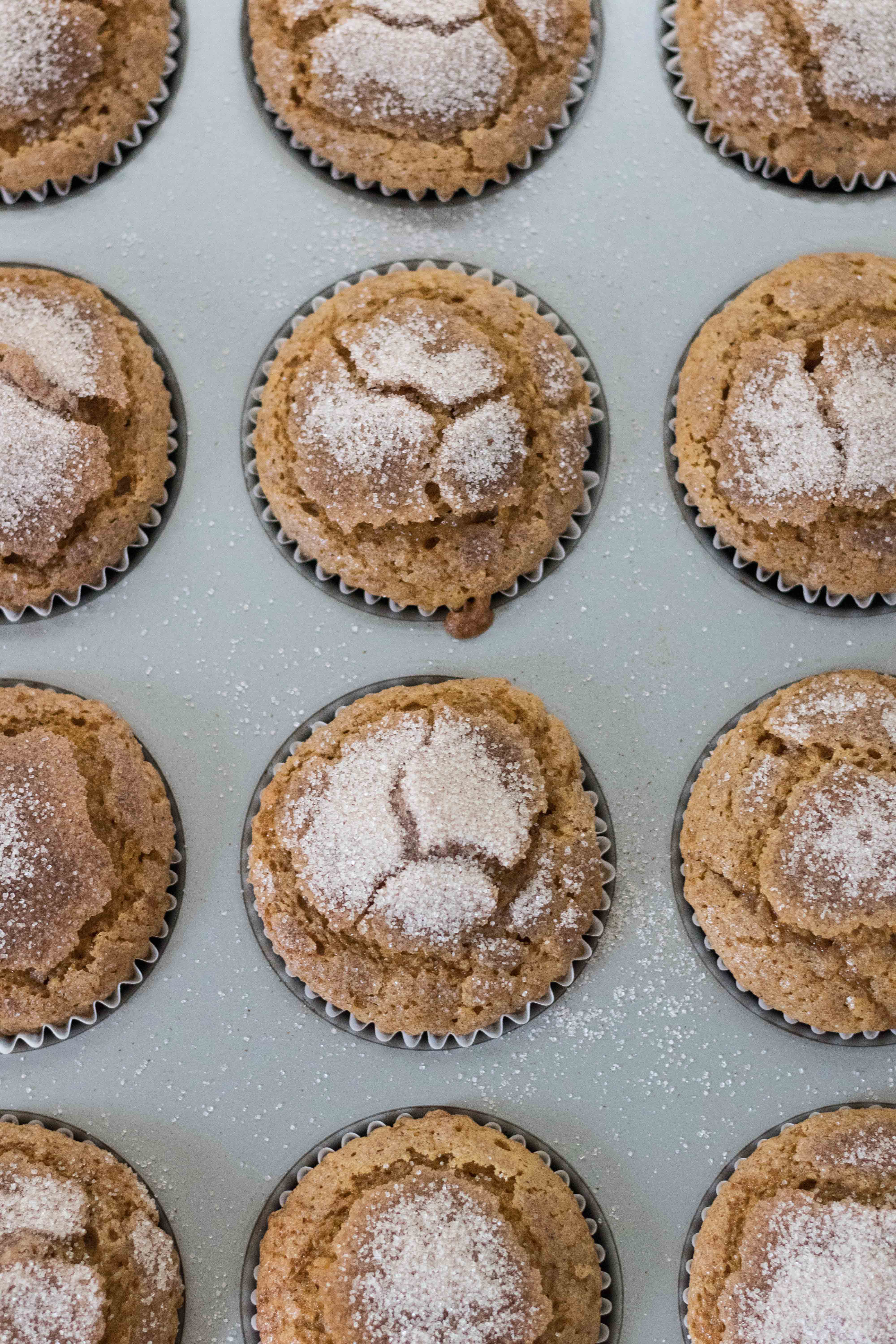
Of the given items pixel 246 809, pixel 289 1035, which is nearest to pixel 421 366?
pixel 246 809

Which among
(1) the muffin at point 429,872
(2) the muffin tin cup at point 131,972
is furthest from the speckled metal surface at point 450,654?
(1) the muffin at point 429,872

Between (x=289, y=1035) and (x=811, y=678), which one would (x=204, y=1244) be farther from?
(x=811, y=678)

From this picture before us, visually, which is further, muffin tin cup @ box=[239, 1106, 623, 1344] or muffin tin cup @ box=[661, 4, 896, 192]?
muffin tin cup @ box=[661, 4, 896, 192]

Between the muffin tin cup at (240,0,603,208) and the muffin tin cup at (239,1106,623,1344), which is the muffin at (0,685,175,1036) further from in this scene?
the muffin tin cup at (240,0,603,208)

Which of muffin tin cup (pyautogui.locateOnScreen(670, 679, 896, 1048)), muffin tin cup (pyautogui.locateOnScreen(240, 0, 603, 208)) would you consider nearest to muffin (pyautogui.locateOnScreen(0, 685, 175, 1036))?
muffin tin cup (pyautogui.locateOnScreen(670, 679, 896, 1048))

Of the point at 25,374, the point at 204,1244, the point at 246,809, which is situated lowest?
the point at 204,1244
